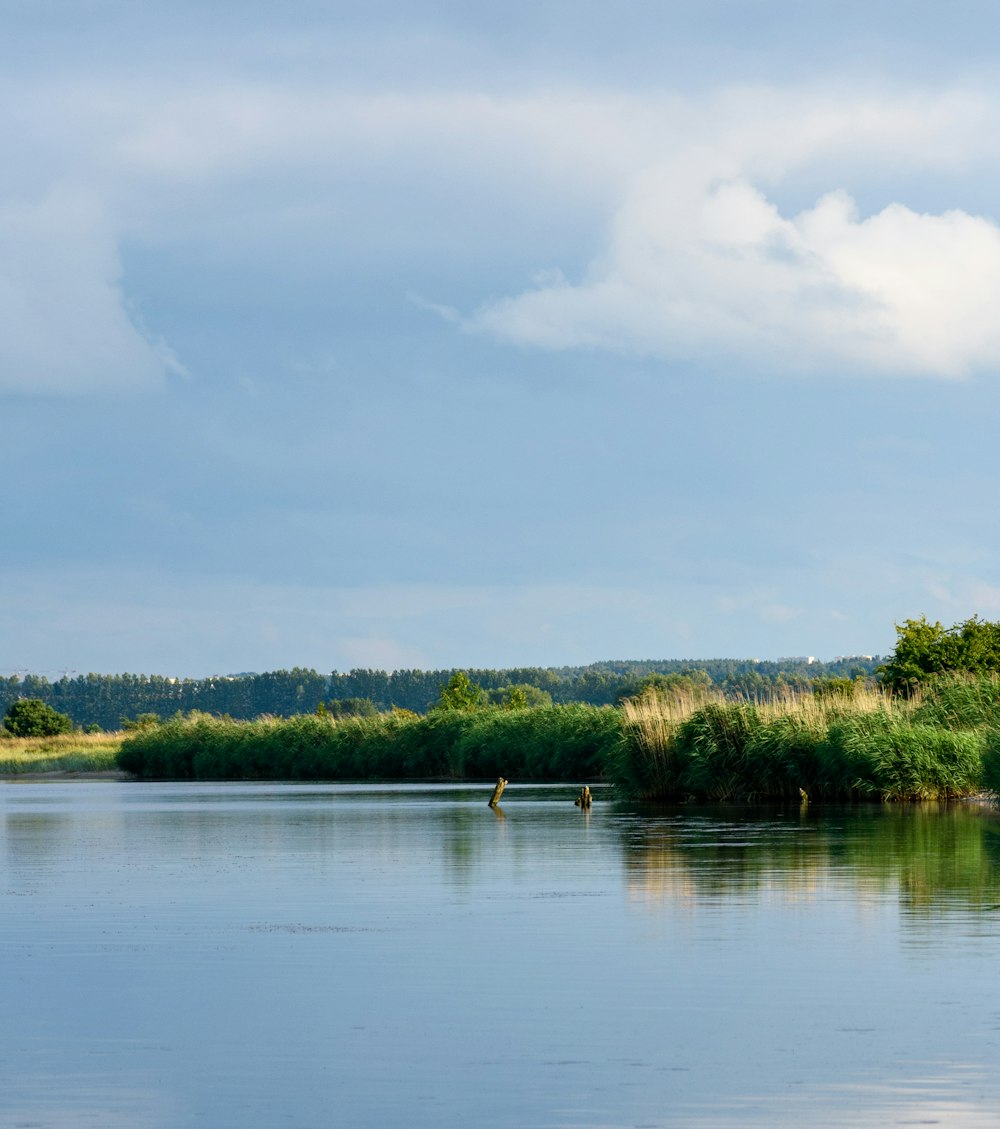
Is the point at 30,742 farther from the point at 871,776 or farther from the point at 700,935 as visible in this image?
the point at 700,935

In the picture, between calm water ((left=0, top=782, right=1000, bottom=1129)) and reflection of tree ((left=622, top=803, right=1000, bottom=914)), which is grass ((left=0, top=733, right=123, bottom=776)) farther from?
calm water ((left=0, top=782, right=1000, bottom=1129))

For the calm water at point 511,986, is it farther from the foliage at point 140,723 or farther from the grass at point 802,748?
the foliage at point 140,723

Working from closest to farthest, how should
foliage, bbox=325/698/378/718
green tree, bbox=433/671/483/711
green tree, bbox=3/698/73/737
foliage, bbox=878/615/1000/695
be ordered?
foliage, bbox=878/615/1000/695
green tree, bbox=433/671/483/711
green tree, bbox=3/698/73/737
foliage, bbox=325/698/378/718

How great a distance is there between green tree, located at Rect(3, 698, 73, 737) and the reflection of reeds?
274 ft

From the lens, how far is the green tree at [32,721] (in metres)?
115

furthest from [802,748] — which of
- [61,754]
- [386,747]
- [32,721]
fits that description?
[32,721]

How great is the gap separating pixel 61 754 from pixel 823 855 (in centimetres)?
7398

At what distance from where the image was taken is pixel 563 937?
1443 centimetres

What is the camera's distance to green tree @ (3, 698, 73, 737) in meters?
115

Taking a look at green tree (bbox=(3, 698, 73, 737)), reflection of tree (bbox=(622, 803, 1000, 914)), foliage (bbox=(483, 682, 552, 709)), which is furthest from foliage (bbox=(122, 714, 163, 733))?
reflection of tree (bbox=(622, 803, 1000, 914))

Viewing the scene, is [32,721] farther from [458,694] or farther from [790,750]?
[790,750]

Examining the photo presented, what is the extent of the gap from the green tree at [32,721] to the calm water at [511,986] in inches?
3720

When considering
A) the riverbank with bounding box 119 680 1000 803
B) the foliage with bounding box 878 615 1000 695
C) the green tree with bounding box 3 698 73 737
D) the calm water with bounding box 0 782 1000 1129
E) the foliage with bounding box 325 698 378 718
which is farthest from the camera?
the foliage with bounding box 325 698 378 718

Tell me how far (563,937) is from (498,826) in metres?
14.7
